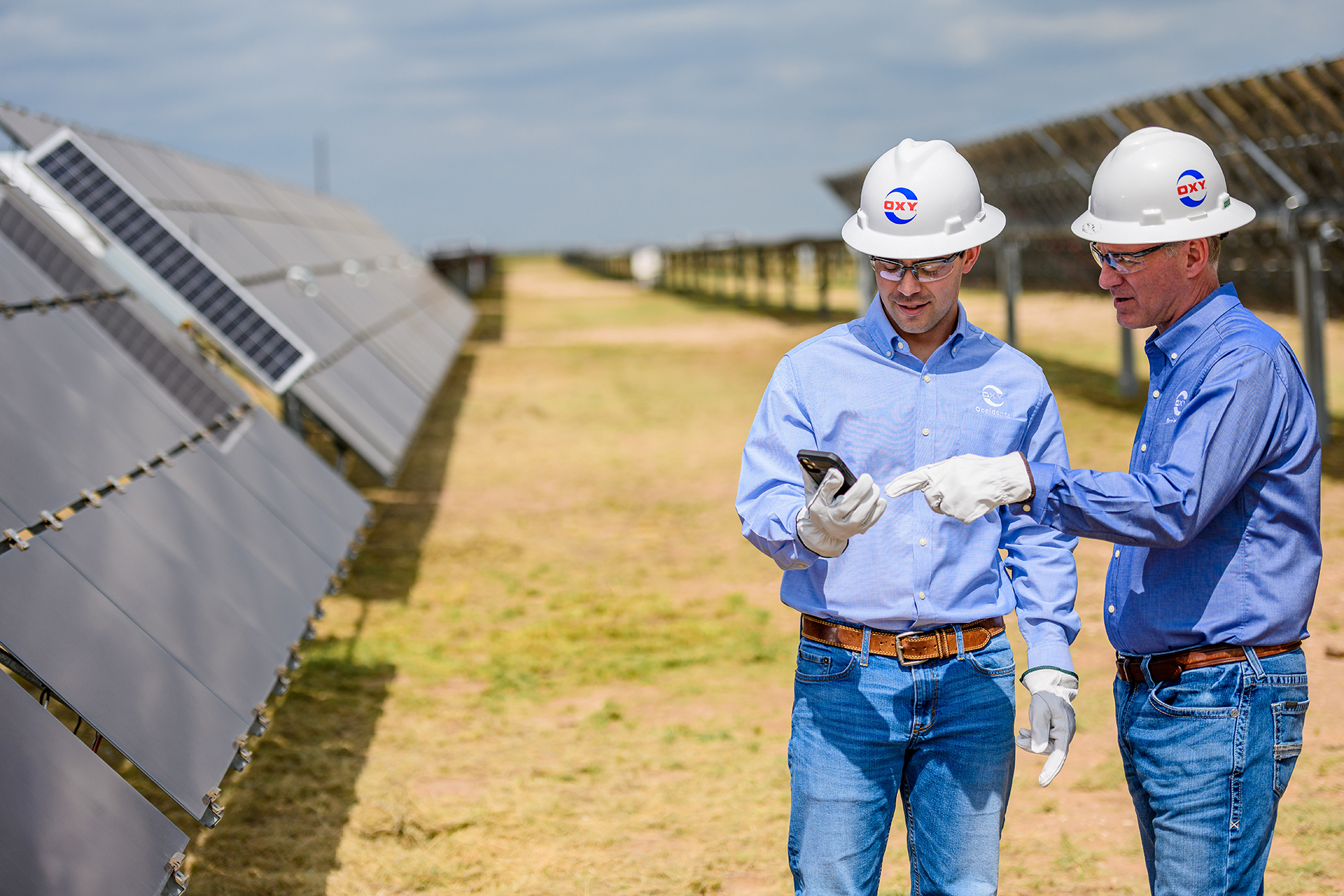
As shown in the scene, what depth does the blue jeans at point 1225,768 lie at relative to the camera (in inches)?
111

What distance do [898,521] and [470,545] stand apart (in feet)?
25.0

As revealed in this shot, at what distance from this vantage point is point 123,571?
14.3 feet

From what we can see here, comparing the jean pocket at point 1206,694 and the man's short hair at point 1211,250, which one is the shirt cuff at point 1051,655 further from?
the man's short hair at point 1211,250

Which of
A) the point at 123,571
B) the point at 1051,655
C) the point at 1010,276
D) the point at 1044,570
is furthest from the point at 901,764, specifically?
the point at 1010,276

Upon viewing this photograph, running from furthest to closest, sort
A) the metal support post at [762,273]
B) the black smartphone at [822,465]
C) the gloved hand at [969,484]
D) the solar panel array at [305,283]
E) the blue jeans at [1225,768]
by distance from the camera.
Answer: the metal support post at [762,273], the solar panel array at [305,283], the blue jeans at [1225,768], the gloved hand at [969,484], the black smartphone at [822,465]

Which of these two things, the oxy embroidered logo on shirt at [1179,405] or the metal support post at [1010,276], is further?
the metal support post at [1010,276]

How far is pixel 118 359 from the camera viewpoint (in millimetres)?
6258

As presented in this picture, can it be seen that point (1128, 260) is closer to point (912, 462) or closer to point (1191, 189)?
point (1191, 189)

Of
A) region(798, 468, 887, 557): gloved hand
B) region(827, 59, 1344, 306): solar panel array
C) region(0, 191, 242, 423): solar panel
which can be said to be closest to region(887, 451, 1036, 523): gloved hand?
region(798, 468, 887, 557): gloved hand

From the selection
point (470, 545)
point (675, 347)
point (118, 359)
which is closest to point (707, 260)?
point (675, 347)

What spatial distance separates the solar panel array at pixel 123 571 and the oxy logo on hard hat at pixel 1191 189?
9.77ft

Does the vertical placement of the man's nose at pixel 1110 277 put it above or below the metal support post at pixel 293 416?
above

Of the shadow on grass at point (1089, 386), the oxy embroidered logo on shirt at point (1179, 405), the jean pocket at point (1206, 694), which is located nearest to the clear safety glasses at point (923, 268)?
the oxy embroidered logo on shirt at point (1179, 405)

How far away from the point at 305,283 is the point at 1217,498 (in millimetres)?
10361
